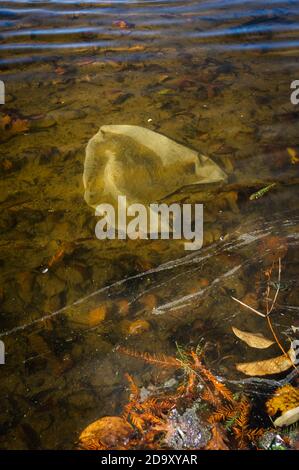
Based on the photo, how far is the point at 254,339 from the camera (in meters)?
1.98

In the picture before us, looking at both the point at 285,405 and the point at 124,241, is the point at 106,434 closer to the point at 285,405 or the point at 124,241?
the point at 285,405

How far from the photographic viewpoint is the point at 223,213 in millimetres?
2678

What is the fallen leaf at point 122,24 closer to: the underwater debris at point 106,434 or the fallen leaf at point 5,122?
the fallen leaf at point 5,122

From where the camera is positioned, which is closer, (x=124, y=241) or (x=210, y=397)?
(x=210, y=397)

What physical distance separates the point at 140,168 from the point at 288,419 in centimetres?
197

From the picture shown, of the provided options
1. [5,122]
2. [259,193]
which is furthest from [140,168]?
[5,122]

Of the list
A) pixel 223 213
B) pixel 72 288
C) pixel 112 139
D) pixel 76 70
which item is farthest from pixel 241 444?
pixel 76 70

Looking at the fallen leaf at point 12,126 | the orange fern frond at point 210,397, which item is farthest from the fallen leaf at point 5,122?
the orange fern frond at point 210,397

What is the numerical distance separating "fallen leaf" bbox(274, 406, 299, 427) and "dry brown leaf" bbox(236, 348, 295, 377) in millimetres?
221

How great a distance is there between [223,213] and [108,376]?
4.61 feet

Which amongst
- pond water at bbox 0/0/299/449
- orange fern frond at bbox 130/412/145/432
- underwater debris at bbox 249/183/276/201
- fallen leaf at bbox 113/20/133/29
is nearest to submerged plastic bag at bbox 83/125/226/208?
pond water at bbox 0/0/299/449

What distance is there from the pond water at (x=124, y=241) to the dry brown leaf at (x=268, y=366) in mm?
35

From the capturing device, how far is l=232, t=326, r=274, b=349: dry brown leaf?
1.95 m

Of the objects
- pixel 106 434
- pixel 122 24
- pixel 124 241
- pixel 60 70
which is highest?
pixel 122 24
